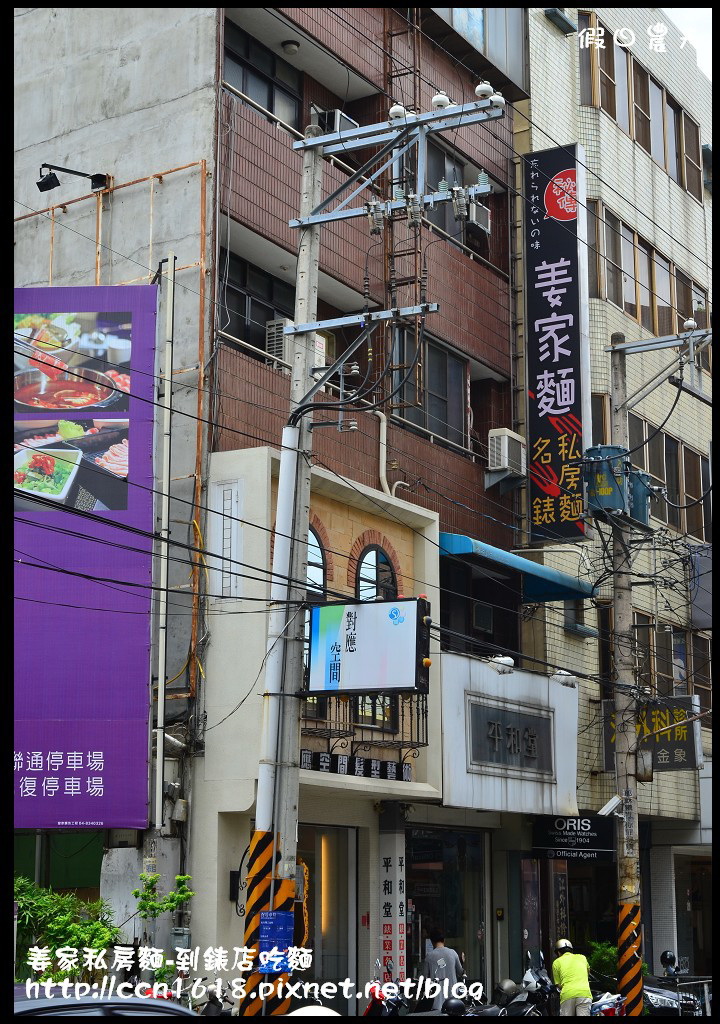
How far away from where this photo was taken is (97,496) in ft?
62.0

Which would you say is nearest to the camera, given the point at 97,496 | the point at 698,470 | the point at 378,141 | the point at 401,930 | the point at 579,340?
the point at 378,141

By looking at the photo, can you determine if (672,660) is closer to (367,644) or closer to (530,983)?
(530,983)

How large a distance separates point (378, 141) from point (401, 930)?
1196 cm

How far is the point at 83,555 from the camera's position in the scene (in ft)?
61.6

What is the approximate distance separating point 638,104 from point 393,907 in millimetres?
21361

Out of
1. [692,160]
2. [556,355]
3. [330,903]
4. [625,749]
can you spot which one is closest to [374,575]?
[625,749]

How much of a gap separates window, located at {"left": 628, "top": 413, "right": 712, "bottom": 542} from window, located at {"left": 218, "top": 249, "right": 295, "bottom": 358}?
11.0 metres

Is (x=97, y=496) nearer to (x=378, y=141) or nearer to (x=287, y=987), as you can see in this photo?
(x=378, y=141)

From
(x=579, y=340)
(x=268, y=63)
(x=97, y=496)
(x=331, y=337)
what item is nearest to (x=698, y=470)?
(x=579, y=340)

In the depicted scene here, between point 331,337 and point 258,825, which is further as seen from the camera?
point 331,337

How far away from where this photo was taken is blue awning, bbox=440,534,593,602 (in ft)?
77.8

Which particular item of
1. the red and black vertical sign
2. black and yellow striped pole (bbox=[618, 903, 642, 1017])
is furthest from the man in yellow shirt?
the red and black vertical sign

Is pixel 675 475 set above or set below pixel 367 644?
above

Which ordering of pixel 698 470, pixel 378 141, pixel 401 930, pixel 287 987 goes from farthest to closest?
pixel 698 470 → pixel 401 930 → pixel 378 141 → pixel 287 987
